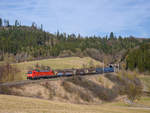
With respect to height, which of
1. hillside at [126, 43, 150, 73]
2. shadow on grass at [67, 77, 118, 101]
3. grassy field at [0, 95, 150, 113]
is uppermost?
hillside at [126, 43, 150, 73]

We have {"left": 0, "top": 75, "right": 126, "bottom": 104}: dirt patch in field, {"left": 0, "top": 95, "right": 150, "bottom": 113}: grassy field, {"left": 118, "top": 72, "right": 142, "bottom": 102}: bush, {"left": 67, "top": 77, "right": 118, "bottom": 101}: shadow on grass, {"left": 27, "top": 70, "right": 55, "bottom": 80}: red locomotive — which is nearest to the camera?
{"left": 0, "top": 95, "right": 150, "bottom": 113}: grassy field

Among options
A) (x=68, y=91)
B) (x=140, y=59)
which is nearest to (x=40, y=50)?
(x=140, y=59)

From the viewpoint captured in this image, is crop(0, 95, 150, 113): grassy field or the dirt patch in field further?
the dirt patch in field

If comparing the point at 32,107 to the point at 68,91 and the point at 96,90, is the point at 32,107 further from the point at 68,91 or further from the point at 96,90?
the point at 96,90

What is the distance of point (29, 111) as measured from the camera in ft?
71.7

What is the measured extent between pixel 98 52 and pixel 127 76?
87.5m

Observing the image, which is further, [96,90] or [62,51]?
[62,51]

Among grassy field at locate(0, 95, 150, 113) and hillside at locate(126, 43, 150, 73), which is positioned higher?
hillside at locate(126, 43, 150, 73)

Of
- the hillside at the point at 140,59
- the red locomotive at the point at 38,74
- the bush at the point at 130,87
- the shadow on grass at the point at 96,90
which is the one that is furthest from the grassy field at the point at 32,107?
the hillside at the point at 140,59

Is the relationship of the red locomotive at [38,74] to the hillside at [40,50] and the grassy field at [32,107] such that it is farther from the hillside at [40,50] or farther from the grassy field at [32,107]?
the hillside at [40,50]

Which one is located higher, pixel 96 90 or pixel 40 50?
pixel 40 50

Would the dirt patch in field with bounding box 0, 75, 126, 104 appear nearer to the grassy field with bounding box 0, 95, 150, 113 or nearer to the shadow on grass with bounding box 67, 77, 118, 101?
the shadow on grass with bounding box 67, 77, 118, 101

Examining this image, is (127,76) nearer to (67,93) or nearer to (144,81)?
(144,81)

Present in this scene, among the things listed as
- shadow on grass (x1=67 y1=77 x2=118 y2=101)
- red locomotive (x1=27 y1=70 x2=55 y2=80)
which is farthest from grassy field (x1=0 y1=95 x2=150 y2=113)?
shadow on grass (x1=67 y1=77 x2=118 y2=101)
